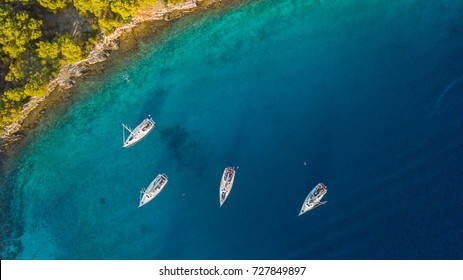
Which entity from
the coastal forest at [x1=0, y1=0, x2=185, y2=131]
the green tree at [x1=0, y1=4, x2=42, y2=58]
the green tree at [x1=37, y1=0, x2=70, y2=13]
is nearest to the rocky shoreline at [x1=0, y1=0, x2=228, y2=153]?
the coastal forest at [x1=0, y1=0, x2=185, y2=131]

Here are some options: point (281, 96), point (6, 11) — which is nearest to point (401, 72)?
point (281, 96)

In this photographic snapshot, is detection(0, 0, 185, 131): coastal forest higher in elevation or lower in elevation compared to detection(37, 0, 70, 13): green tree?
lower

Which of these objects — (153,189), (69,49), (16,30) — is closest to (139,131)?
(153,189)

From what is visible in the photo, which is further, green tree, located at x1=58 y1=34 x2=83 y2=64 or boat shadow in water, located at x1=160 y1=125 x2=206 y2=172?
boat shadow in water, located at x1=160 y1=125 x2=206 y2=172

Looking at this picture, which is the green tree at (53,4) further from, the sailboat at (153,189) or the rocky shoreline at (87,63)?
the sailboat at (153,189)

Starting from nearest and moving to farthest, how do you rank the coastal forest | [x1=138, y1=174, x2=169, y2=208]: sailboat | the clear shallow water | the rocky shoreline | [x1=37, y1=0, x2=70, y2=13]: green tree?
the coastal forest
[x1=37, y1=0, x2=70, y2=13]: green tree
the clear shallow water
[x1=138, y1=174, x2=169, y2=208]: sailboat
the rocky shoreline

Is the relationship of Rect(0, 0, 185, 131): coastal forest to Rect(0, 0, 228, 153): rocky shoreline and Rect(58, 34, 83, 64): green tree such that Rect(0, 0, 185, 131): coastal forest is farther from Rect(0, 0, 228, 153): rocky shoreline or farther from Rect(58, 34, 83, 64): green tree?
Rect(0, 0, 228, 153): rocky shoreline
